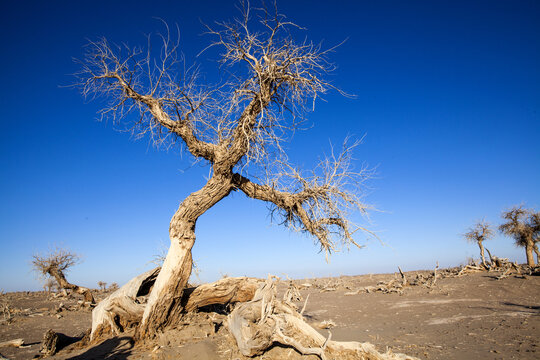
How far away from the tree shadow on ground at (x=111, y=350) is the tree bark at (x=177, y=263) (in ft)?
0.99

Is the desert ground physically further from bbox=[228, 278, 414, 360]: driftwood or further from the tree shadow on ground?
bbox=[228, 278, 414, 360]: driftwood

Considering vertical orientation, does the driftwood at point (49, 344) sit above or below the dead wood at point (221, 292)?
below

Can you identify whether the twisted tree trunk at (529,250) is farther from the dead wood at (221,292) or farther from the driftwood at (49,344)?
the driftwood at (49,344)

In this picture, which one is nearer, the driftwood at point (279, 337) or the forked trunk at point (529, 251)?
the driftwood at point (279, 337)

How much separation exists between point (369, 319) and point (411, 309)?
87.8 inches

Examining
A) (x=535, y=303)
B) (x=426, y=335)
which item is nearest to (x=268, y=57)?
(x=426, y=335)

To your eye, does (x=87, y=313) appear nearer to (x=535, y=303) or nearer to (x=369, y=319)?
(x=369, y=319)

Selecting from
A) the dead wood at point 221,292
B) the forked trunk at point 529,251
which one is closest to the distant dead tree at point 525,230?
the forked trunk at point 529,251

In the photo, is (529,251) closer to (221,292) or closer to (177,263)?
(221,292)

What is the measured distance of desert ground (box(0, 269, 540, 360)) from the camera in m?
6.32

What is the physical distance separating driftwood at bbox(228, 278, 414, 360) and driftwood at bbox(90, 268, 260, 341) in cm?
167

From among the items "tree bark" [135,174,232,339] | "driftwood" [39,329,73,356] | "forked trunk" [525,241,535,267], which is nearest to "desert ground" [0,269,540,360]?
"driftwood" [39,329,73,356]

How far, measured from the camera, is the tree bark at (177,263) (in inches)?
274

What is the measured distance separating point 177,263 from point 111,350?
2126 millimetres
